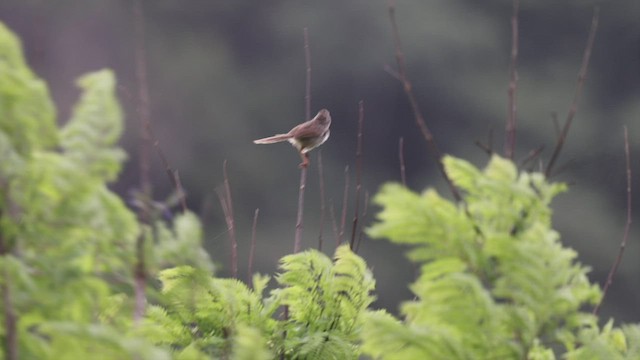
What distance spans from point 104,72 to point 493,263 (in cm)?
51

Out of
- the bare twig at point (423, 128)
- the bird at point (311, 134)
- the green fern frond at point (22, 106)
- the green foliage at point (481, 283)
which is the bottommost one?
the green foliage at point (481, 283)

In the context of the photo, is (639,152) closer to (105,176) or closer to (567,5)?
(567,5)

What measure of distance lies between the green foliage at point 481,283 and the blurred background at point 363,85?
1455 centimetres

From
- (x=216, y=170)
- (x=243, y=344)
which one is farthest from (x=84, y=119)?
(x=216, y=170)

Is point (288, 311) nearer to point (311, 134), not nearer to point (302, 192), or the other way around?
point (302, 192)

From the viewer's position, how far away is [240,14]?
2155 cm

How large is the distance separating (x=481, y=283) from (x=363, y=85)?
18416 millimetres

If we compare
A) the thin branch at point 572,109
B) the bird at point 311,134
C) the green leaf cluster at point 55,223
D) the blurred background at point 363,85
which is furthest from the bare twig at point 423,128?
the blurred background at point 363,85

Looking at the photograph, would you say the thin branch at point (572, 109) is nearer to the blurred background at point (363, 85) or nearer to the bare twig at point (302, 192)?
the bare twig at point (302, 192)

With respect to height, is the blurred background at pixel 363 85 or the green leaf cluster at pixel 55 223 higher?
the blurred background at pixel 363 85

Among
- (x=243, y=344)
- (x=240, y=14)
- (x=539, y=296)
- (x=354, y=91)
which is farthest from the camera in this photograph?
(x=240, y=14)

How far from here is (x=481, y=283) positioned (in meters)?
1.11

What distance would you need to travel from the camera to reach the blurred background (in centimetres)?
1722

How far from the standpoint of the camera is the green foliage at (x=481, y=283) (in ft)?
3.46
